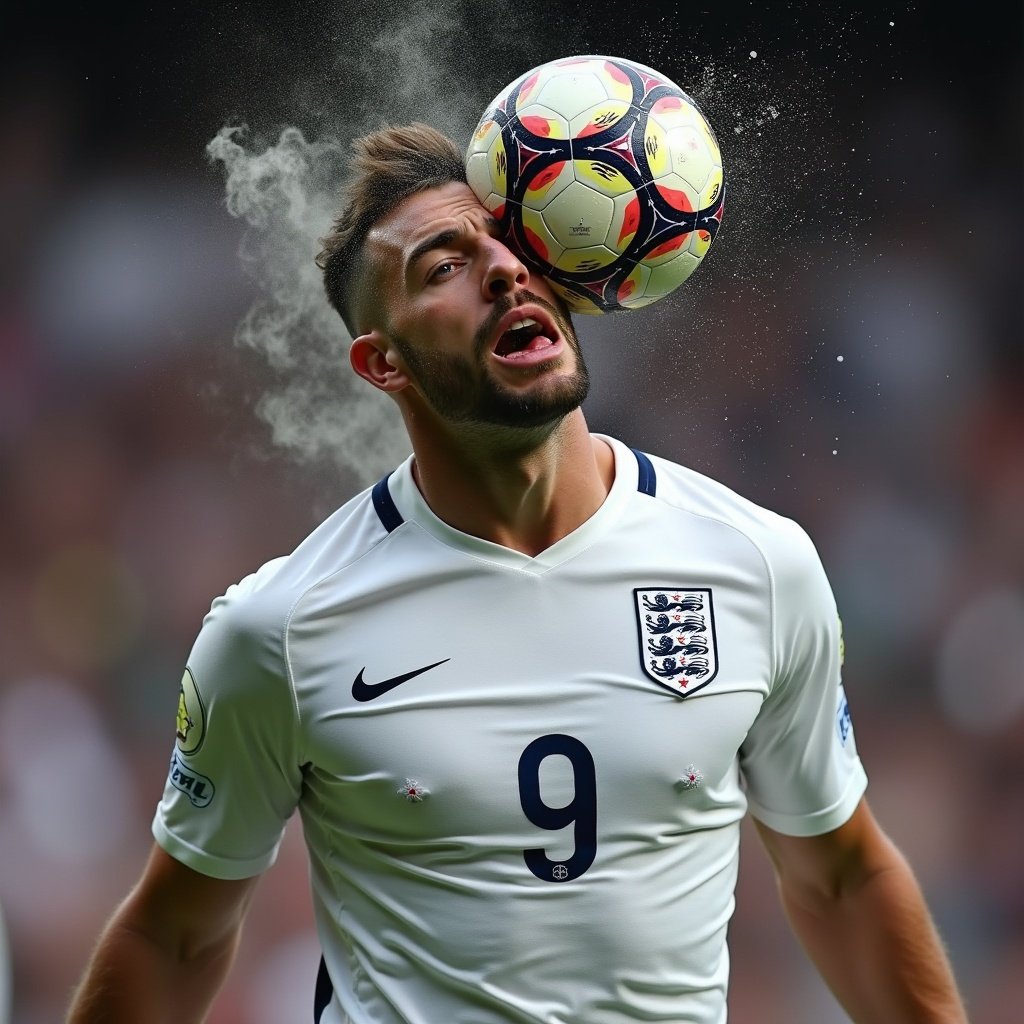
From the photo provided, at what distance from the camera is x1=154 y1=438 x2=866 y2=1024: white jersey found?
2385mm

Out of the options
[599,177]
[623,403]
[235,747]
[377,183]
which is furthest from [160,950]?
[623,403]

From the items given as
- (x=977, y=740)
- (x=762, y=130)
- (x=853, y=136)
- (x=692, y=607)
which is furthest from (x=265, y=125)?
(x=977, y=740)

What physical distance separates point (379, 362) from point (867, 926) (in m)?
1.43

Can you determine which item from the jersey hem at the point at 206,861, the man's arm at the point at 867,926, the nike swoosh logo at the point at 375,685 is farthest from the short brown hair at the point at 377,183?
the man's arm at the point at 867,926

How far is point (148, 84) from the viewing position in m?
5.74

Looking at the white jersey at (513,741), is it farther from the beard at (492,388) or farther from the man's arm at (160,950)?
the beard at (492,388)

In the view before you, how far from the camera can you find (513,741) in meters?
2.41

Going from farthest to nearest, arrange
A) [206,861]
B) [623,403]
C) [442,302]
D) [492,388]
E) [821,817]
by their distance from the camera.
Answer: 1. [623,403]
2. [821,817]
3. [206,861]
4. [442,302]
5. [492,388]

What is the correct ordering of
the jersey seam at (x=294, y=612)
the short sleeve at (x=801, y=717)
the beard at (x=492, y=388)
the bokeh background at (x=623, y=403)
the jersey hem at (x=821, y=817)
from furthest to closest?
the bokeh background at (x=623, y=403)
the jersey hem at (x=821, y=817)
the short sleeve at (x=801, y=717)
the jersey seam at (x=294, y=612)
the beard at (x=492, y=388)

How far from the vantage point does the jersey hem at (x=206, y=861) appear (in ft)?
8.50

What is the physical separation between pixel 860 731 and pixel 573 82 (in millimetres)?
3850

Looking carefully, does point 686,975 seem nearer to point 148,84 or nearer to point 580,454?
point 580,454

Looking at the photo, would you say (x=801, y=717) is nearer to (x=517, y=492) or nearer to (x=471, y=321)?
(x=517, y=492)

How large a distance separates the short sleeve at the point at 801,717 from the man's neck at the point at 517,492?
0.39 m
